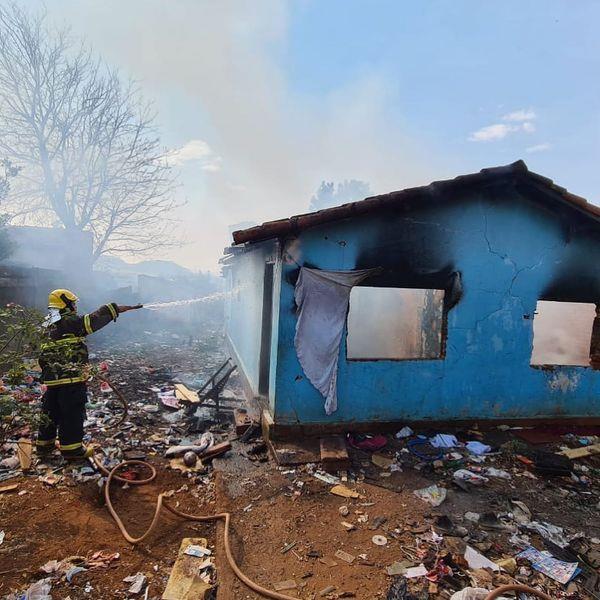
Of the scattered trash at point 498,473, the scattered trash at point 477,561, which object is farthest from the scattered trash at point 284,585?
the scattered trash at point 498,473

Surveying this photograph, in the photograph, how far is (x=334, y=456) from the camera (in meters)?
5.04

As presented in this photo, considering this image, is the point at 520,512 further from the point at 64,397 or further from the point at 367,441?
the point at 64,397

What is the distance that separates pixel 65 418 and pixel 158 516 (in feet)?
6.18

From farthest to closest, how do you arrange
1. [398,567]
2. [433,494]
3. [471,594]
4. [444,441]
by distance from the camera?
[444,441] < [433,494] < [398,567] < [471,594]

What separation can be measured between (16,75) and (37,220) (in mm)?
5535

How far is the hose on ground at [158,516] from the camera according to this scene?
314 cm

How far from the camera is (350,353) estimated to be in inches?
477

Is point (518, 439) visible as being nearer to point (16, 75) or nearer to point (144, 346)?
point (144, 346)

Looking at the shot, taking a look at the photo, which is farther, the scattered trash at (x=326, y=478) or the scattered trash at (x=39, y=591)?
the scattered trash at (x=326, y=478)

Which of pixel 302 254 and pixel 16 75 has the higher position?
pixel 16 75

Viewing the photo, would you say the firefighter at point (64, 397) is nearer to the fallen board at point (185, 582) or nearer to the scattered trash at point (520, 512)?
the fallen board at point (185, 582)

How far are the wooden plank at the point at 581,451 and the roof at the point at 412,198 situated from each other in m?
3.41

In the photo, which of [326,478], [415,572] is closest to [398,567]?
[415,572]

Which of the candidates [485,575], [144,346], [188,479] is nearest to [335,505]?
[485,575]
